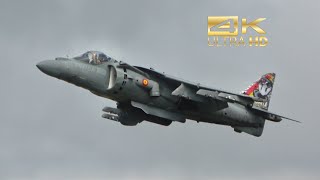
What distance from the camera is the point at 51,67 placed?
38.9 m

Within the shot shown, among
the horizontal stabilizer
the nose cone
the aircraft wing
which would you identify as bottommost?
the horizontal stabilizer

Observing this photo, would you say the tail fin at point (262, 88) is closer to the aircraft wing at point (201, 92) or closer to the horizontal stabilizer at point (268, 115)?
the horizontal stabilizer at point (268, 115)

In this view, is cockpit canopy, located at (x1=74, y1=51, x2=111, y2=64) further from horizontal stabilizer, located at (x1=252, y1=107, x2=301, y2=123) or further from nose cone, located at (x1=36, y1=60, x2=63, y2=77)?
horizontal stabilizer, located at (x1=252, y1=107, x2=301, y2=123)

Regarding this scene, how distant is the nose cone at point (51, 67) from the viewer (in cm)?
3881

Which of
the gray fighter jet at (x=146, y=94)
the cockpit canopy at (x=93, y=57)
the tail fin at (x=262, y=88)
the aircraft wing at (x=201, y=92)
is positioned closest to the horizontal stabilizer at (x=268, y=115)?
the gray fighter jet at (x=146, y=94)

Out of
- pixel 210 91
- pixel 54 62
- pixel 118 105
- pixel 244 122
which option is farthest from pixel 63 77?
pixel 244 122

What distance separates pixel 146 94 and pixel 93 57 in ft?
9.75

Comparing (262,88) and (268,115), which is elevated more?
(262,88)

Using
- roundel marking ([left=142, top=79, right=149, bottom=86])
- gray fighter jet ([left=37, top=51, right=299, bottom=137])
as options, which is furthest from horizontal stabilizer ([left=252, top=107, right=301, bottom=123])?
roundel marking ([left=142, top=79, right=149, bottom=86])

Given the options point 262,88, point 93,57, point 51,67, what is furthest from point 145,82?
point 262,88

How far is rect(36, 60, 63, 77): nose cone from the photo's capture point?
38812 millimetres

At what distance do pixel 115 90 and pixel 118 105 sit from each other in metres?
2.72

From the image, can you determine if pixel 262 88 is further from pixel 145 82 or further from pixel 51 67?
pixel 51 67

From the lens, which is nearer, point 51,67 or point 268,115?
point 51,67
